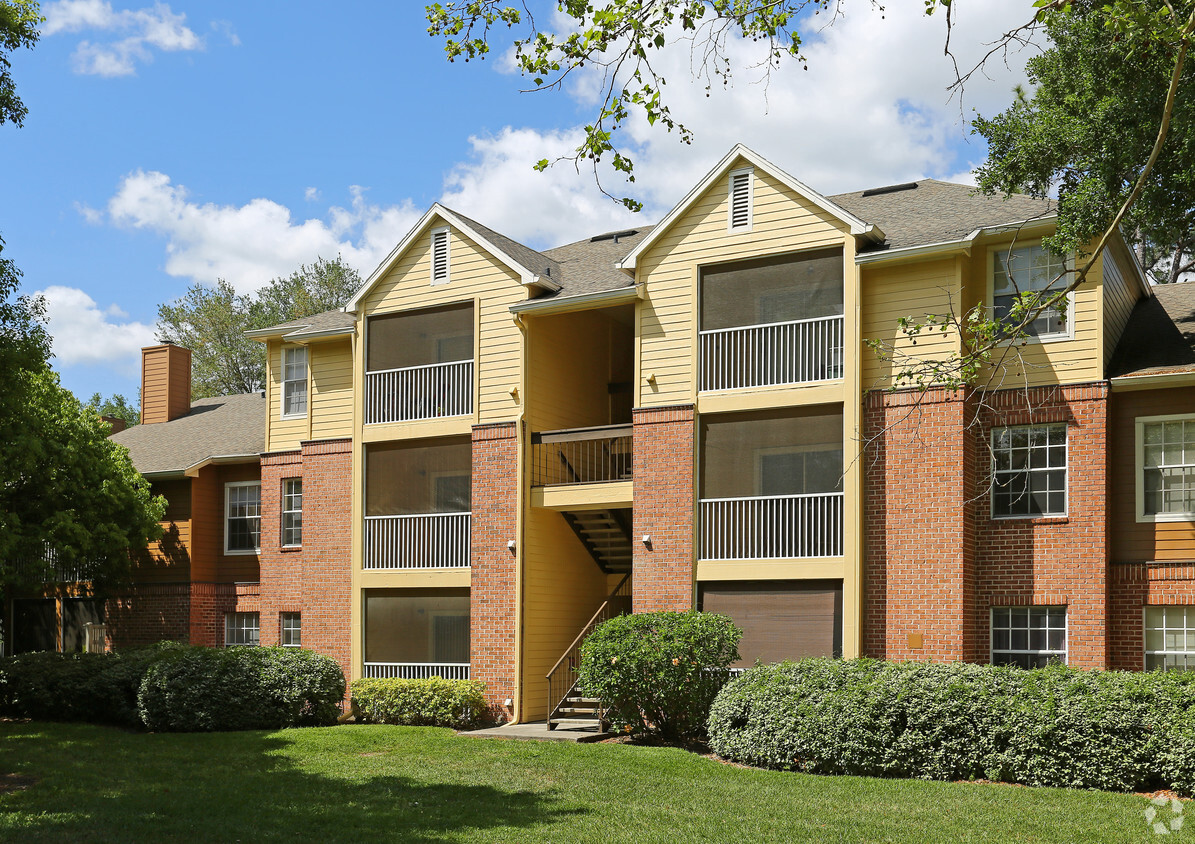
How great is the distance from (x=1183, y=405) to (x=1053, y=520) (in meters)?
2.60

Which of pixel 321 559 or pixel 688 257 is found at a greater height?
Answer: pixel 688 257

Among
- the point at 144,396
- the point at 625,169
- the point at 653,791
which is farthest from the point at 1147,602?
the point at 144,396

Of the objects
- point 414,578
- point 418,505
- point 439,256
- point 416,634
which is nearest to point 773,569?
point 414,578

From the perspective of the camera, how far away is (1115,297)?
19.5 meters

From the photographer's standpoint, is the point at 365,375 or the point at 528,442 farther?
the point at 365,375

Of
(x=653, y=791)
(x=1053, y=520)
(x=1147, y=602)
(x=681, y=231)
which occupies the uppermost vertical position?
(x=681, y=231)

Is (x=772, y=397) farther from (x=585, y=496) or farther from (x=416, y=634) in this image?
(x=416, y=634)

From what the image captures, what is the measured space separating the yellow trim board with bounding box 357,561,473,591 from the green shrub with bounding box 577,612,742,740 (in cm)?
463

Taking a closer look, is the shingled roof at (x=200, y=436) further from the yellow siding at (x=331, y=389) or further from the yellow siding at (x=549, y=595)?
the yellow siding at (x=549, y=595)

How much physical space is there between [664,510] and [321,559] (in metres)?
7.98

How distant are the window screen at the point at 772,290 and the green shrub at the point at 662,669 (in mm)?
5267

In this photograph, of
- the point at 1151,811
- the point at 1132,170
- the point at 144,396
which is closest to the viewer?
the point at 1151,811

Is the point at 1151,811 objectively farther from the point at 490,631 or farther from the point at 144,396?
the point at 144,396

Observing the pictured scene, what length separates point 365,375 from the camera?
912 inches
